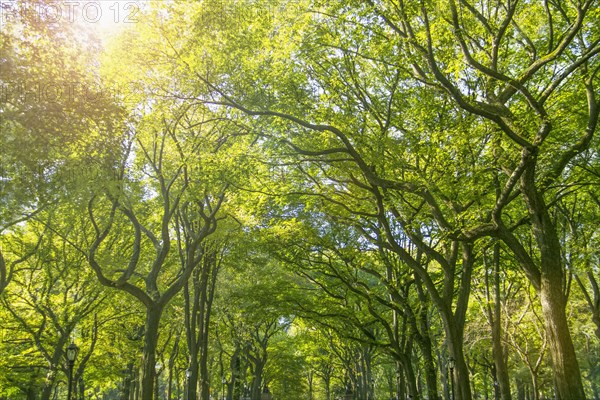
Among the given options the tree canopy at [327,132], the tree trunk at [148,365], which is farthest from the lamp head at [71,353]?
the tree trunk at [148,365]

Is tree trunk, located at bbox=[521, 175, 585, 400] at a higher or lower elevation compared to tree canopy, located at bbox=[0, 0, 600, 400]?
lower

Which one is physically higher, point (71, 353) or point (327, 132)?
point (327, 132)

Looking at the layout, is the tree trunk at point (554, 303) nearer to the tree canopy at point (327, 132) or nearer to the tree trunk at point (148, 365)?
the tree canopy at point (327, 132)

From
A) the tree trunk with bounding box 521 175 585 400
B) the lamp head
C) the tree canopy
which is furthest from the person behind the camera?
the lamp head

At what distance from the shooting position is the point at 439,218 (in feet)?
35.1

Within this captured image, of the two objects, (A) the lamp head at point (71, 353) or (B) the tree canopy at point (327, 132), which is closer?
(B) the tree canopy at point (327, 132)

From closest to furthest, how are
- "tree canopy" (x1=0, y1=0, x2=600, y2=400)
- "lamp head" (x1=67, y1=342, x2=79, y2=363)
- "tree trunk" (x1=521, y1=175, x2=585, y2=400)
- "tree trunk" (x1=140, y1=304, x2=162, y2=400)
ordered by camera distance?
"tree trunk" (x1=521, y1=175, x2=585, y2=400) → "tree canopy" (x1=0, y1=0, x2=600, y2=400) → "tree trunk" (x1=140, y1=304, x2=162, y2=400) → "lamp head" (x1=67, y1=342, x2=79, y2=363)

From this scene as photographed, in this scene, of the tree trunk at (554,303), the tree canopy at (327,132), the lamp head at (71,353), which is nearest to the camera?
the tree trunk at (554,303)

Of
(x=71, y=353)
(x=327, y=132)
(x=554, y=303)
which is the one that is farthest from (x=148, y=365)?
(x=554, y=303)

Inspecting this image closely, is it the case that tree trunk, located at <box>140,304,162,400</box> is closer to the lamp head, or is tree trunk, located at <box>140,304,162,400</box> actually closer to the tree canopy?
the tree canopy

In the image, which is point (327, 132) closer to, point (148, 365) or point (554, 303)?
point (554, 303)

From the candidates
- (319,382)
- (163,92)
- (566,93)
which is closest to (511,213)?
(566,93)

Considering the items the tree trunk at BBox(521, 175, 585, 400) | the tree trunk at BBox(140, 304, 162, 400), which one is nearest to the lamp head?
the tree trunk at BBox(140, 304, 162, 400)

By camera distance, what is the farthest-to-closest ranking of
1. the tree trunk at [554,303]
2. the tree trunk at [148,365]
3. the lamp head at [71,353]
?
the lamp head at [71,353], the tree trunk at [148,365], the tree trunk at [554,303]
